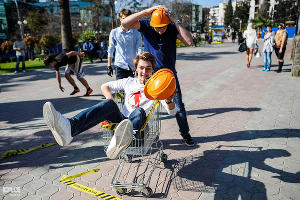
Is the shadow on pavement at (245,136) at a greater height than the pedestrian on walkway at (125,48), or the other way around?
the pedestrian on walkway at (125,48)

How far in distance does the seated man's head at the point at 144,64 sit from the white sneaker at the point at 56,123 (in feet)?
3.68

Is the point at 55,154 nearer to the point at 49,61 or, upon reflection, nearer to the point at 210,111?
the point at 49,61

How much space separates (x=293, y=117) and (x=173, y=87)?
411 centimetres

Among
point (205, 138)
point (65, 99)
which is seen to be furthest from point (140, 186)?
point (65, 99)

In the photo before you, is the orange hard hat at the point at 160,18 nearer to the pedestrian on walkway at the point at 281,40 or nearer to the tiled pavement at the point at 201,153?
the tiled pavement at the point at 201,153

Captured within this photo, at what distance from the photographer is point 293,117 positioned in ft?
16.3

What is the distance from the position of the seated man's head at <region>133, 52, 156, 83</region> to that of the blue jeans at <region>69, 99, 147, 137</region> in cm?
52

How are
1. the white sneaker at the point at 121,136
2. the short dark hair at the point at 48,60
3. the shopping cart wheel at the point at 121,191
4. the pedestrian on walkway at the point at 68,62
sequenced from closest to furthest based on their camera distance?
the white sneaker at the point at 121,136, the shopping cart wheel at the point at 121,191, the short dark hair at the point at 48,60, the pedestrian on walkway at the point at 68,62

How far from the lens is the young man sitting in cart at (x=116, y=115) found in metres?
2.18

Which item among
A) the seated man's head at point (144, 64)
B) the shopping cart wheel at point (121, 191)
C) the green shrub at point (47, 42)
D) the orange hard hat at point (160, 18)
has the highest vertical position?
the green shrub at point (47, 42)

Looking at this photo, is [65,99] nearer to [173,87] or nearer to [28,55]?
[173,87]

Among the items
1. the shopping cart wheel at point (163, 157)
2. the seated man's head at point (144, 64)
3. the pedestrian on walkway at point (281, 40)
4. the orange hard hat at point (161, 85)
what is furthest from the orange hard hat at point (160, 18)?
the pedestrian on walkway at point (281, 40)

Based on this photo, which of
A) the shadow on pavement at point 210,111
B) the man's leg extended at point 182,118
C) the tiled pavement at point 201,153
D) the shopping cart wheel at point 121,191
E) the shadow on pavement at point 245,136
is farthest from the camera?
the shadow on pavement at point 210,111

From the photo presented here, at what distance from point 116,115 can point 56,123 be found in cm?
72
